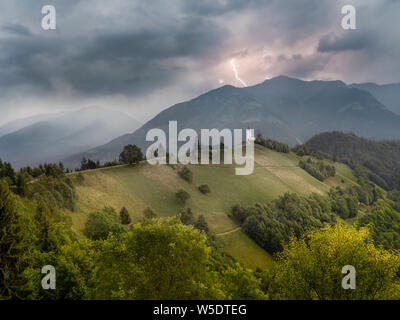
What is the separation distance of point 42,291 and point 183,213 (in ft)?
224

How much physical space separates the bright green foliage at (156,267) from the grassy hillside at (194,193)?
4448cm

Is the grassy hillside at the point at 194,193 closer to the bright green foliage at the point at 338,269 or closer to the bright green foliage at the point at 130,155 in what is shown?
the bright green foliage at the point at 130,155

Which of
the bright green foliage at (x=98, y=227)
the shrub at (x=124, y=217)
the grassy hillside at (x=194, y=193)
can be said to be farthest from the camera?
the grassy hillside at (x=194, y=193)

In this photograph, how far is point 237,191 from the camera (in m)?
128

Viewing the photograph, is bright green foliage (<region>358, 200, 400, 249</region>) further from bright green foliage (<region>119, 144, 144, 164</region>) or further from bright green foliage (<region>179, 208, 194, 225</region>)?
bright green foliage (<region>119, 144, 144, 164</region>)

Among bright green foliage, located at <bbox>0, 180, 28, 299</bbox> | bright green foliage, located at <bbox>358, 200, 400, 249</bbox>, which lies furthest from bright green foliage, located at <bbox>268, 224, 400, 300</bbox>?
bright green foliage, located at <bbox>358, 200, 400, 249</bbox>

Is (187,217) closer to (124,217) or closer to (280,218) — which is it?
(124,217)

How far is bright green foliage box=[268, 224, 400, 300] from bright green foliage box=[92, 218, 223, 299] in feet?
30.5

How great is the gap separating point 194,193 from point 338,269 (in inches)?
3678

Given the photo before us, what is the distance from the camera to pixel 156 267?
21719 mm

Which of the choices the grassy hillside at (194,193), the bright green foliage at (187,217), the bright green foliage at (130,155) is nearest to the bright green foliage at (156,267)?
the grassy hillside at (194,193)

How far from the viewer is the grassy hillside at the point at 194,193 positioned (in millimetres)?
85875
